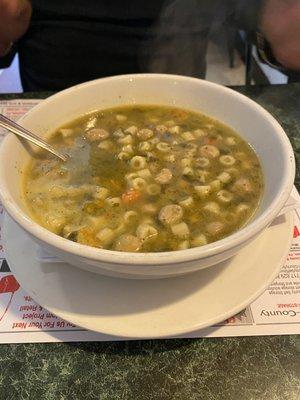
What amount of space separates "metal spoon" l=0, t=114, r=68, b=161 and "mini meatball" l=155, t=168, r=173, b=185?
286 millimetres

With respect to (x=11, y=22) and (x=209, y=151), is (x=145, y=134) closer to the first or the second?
(x=209, y=151)

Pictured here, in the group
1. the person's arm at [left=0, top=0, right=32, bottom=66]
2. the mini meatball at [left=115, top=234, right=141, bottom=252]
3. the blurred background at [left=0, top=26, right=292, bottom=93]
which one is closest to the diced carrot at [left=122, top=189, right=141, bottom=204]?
the mini meatball at [left=115, top=234, right=141, bottom=252]

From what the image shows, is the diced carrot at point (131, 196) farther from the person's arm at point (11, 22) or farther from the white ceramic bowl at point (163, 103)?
the person's arm at point (11, 22)

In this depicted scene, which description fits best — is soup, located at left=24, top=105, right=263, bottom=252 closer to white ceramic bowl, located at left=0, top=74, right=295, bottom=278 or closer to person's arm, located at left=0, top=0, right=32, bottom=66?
white ceramic bowl, located at left=0, top=74, right=295, bottom=278

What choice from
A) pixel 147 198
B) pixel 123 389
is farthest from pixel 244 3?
pixel 123 389

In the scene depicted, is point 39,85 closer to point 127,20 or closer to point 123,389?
point 127,20

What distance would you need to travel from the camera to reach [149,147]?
54.5 inches

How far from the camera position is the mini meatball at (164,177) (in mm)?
1267

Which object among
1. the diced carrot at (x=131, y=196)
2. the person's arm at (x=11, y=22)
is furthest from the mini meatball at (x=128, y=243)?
the person's arm at (x=11, y=22)

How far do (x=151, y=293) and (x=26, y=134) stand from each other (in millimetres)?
566

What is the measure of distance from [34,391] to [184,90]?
39.7 inches

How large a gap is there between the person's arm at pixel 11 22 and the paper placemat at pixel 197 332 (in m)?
1.23

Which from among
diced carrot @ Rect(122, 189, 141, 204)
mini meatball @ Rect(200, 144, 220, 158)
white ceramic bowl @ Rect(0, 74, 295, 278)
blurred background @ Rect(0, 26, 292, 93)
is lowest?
blurred background @ Rect(0, 26, 292, 93)

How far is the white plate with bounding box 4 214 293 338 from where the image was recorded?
95 cm
